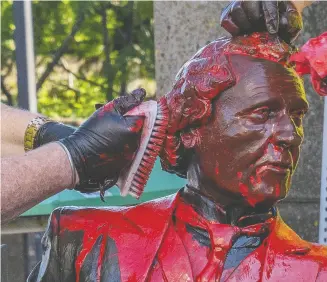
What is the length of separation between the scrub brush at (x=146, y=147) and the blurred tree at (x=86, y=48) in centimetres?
417

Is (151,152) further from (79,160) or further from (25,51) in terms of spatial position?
(25,51)

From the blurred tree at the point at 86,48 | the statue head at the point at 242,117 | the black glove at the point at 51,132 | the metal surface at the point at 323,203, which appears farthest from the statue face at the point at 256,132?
the blurred tree at the point at 86,48

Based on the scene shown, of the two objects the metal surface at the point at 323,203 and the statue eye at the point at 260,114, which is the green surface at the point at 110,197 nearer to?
the metal surface at the point at 323,203

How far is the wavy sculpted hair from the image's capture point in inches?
65.2

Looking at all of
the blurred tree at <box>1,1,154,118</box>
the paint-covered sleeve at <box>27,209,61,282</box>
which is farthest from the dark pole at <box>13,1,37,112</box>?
the paint-covered sleeve at <box>27,209,61,282</box>

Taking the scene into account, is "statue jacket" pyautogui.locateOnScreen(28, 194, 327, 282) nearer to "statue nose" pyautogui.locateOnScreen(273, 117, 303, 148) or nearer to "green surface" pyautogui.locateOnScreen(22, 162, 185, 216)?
"statue nose" pyautogui.locateOnScreen(273, 117, 303, 148)

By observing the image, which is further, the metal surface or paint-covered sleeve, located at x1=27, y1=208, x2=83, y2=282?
the metal surface

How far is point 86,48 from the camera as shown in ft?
21.0

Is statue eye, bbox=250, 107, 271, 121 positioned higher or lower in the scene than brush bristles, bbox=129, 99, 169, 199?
higher

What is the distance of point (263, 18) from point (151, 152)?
1.30 feet

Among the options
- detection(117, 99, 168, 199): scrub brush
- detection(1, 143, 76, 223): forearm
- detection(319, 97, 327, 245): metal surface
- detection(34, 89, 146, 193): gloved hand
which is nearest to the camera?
detection(1, 143, 76, 223): forearm

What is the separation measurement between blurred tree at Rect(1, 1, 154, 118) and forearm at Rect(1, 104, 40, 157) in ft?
13.3

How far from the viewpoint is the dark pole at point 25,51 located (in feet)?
12.9

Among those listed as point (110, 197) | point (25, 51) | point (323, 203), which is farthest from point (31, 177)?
point (25, 51)
